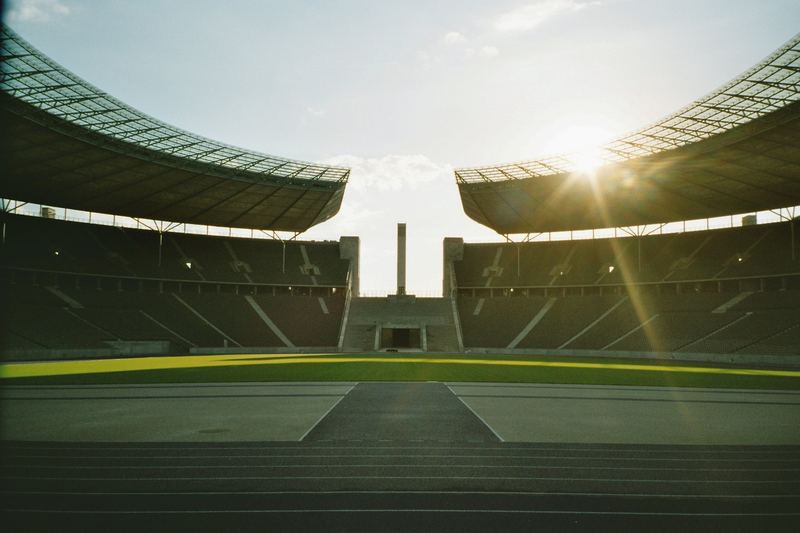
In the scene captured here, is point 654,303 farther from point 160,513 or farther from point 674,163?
point 160,513

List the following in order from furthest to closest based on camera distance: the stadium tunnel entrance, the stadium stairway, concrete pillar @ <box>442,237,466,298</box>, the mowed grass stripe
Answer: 1. concrete pillar @ <box>442,237,466,298</box>
2. the stadium tunnel entrance
3. the stadium stairway
4. the mowed grass stripe

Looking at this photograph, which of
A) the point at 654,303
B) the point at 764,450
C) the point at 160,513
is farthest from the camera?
the point at 654,303

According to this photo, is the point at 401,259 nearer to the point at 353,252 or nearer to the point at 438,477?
the point at 353,252

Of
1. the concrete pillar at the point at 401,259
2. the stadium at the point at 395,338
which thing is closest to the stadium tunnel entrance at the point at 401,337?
the stadium at the point at 395,338

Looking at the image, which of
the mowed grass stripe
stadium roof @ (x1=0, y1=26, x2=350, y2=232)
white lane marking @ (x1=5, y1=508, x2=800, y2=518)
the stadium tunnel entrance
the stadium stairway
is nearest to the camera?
white lane marking @ (x1=5, y1=508, x2=800, y2=518)

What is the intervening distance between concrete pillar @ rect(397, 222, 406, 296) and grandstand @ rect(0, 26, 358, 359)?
6279 millimetres

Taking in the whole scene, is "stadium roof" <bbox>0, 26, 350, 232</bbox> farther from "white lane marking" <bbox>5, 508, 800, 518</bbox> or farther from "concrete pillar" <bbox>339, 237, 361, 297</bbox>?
"white lane marking" <bbox>5, 508, 800, 518</bbox>

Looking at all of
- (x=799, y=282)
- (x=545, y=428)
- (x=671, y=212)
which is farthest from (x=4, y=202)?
(x=799, y=282)

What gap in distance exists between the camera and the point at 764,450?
1098cm

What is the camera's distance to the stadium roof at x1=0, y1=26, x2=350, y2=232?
37.2m

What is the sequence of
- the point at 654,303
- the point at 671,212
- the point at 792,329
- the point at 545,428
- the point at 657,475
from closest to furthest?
the point at 657,475, the point at 545,428, the point at 792,329, the point at 654,303, the point at 671,212

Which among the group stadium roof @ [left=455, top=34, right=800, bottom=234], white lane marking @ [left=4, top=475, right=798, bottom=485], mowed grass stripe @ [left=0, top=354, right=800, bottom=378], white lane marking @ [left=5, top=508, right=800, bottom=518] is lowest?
mowed grass stripe @ [left=0, top=354, right=800, bottom=378]

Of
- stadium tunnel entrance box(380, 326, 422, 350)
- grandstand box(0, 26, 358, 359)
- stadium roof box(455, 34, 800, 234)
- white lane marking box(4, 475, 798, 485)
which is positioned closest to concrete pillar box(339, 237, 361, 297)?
grandstand box(0, 26, 358, 359)

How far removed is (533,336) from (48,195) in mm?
48483
